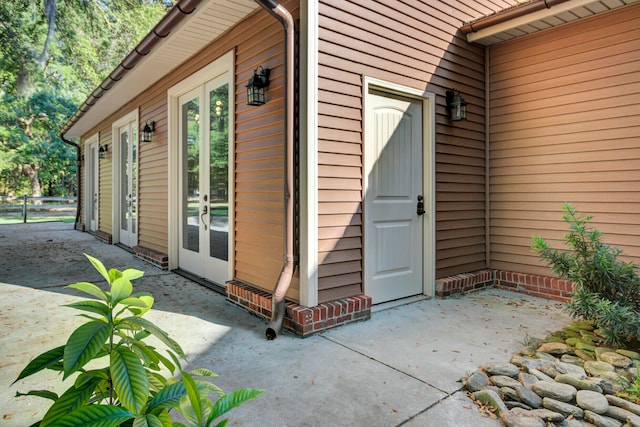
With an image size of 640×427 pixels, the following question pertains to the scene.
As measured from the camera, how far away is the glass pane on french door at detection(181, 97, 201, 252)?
4.77m

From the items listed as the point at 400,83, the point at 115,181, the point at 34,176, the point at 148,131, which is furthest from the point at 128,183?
the point at 34,176

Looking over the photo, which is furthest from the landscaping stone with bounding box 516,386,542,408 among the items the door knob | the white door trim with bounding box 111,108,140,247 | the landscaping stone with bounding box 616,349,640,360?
the white door trim with bounding box 111,108,140,247

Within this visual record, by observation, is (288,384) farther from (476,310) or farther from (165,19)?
(165,19)

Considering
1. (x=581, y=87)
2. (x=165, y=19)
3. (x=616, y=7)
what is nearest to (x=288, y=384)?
Result: (x=165, y=19)

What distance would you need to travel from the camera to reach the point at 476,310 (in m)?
3.63

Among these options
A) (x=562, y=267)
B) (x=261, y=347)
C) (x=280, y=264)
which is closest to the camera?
(x=261, y=347)

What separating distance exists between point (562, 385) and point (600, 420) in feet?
0.98

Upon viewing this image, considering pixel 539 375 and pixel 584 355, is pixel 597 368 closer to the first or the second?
pixel 584 355

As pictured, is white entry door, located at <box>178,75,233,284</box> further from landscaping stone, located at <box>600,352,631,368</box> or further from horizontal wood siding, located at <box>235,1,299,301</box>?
landscaping stone, located at <box>600,352,631,368</box>

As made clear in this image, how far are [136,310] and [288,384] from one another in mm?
1409

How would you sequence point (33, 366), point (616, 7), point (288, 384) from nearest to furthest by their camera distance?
point (33, 366), point (288, 384), point (616, 7)

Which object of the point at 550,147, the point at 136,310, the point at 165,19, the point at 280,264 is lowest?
the point at 280,264

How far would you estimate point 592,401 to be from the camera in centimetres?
192

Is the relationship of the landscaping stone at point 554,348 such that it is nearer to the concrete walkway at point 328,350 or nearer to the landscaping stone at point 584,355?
the landscaping stone at point 584,355
